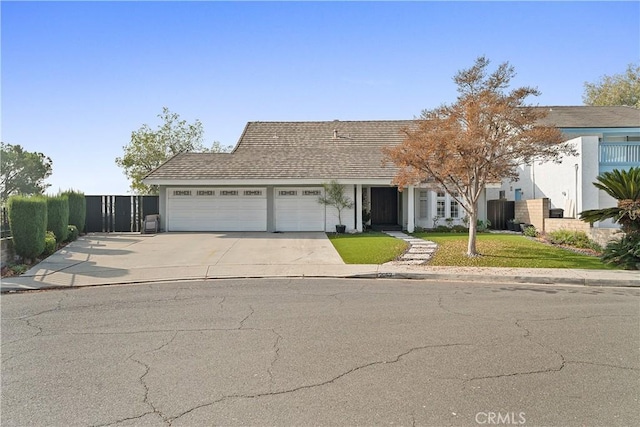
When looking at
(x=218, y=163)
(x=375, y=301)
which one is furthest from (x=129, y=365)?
(x=218, y=163)

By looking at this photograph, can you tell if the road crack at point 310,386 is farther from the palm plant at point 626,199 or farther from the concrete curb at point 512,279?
the palm plant at point 626,199

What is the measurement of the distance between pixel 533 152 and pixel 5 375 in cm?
1341

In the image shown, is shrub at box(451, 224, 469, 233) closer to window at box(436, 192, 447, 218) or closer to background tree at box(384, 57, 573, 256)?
window at box(436, 192, 447, 218)

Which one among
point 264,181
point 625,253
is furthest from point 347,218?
point 625,253

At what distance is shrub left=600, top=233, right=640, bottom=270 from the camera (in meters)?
12.6

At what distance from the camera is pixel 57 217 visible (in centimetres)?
1655

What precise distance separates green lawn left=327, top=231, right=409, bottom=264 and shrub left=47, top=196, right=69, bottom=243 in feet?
34.2

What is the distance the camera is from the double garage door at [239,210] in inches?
888

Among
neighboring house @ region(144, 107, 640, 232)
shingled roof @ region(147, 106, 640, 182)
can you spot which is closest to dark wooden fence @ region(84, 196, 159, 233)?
neighboring house @ region(144, 107, 640, 232)

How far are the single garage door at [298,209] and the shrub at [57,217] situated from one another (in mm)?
9533

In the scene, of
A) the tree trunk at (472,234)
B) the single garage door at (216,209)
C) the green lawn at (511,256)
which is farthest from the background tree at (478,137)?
the single garage door at (216,209)

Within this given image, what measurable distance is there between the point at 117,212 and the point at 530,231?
20433 mm

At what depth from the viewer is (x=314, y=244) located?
17359 mm

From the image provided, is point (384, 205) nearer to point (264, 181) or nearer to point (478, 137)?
point (264, 181)
